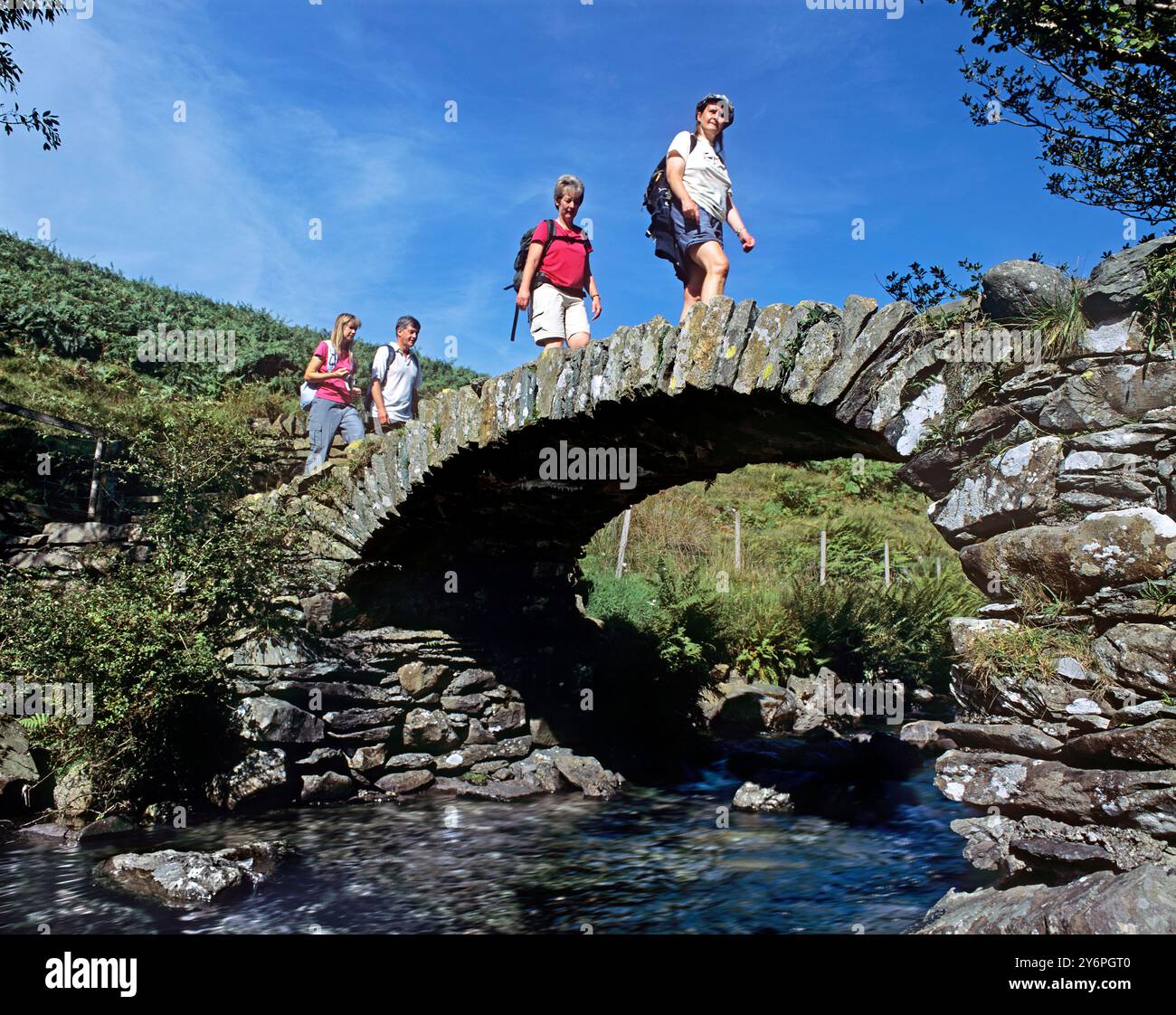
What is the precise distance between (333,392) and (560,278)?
3.97 metres

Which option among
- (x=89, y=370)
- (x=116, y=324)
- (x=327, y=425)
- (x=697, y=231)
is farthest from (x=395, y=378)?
(x=116, y=324)

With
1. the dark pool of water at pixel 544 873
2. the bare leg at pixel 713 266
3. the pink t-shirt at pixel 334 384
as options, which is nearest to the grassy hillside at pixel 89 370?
the pink t-shirt at pixel 334 384

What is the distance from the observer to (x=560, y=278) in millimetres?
7824

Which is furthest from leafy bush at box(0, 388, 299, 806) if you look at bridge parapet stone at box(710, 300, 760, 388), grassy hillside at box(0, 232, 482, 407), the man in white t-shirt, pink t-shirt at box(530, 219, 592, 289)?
grassy hillside at box(0, 232, 482, 407)

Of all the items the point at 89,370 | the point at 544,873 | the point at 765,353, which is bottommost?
the point at 544,873

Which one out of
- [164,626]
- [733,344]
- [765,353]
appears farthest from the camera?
[164,626]

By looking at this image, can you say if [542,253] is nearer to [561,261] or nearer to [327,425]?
[561,261]

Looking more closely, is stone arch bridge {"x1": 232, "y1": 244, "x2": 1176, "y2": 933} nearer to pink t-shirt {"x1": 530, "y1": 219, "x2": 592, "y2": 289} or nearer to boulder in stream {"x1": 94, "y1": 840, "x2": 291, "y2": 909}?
pink t-shirt {"x1": 530, "y1": 219, "x2": 592, "y2": 289}

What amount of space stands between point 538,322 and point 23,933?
563 centimetres

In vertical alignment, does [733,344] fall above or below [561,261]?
below

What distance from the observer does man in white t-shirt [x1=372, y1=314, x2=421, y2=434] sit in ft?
34.4
